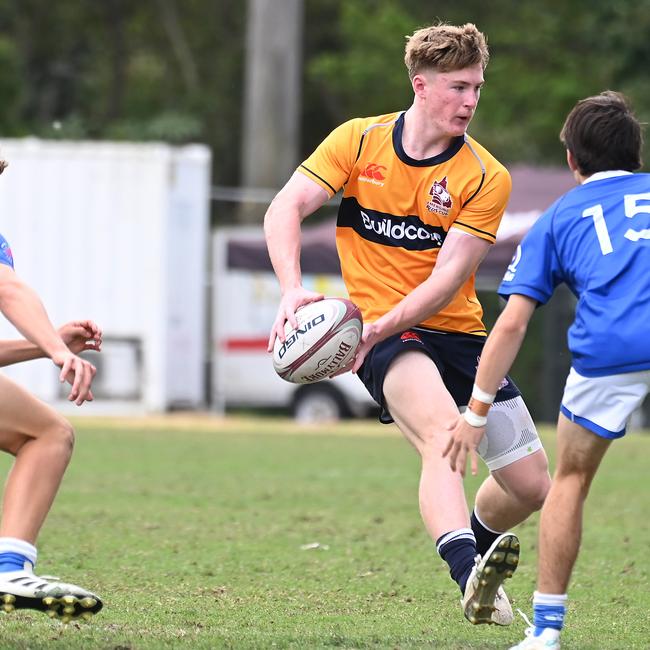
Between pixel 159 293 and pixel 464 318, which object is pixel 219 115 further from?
pixel 464 318

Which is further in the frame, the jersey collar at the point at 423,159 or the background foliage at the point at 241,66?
the background foliage at the point at 241,66

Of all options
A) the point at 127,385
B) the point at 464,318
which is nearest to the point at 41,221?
the point at 127,385

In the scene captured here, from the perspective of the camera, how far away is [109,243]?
19281mm

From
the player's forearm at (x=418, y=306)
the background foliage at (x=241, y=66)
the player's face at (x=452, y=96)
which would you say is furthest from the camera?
the background foliage at (x=241, y=66)

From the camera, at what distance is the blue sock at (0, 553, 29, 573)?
5.13m

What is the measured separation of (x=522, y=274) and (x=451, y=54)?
120 cm

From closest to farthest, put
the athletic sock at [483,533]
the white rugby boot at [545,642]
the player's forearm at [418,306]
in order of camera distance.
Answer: the white rugby boot at [545,642]
the player's forearm at [418,306]
the athletic sock at [483,533]

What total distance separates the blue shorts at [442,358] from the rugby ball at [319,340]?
204 mm

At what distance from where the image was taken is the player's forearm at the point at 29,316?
5.03 metres

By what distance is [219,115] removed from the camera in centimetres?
3806

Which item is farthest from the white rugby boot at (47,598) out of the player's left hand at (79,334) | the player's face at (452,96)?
the player's face at (452,96)

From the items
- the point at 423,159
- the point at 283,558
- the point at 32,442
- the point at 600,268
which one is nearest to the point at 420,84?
the point at 423,159

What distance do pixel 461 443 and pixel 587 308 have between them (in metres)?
0.66

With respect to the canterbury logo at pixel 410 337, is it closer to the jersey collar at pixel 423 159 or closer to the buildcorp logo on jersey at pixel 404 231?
the buildcorp logo on jersey at pixel 404 231
